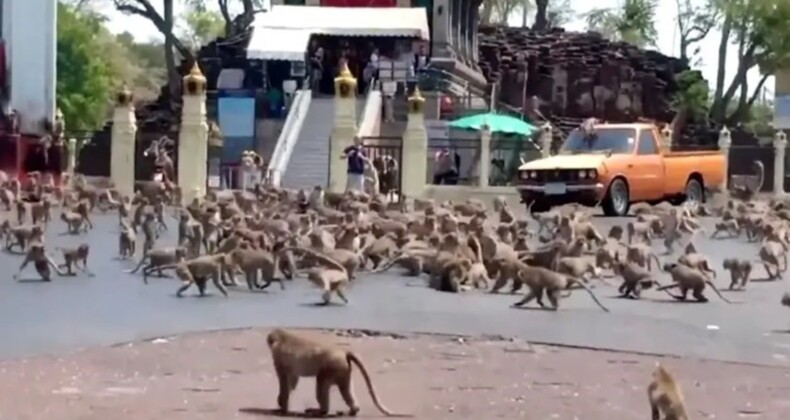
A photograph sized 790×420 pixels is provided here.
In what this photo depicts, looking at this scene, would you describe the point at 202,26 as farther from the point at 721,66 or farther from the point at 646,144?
the point at 646,144

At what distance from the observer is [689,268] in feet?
50.8

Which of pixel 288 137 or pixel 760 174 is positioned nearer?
pixel 288 137

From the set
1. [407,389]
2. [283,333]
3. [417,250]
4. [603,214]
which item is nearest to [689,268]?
[417,250]

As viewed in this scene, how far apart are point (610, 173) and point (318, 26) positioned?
1679 cm

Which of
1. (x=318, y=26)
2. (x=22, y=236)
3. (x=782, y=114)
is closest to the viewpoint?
(x=22, y=236)

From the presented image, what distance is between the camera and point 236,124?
132 ft

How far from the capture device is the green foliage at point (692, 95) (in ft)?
198

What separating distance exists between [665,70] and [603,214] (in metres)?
34.5

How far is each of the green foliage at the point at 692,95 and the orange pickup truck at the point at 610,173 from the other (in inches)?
1142

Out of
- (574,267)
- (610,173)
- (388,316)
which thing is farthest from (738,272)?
(610,173)

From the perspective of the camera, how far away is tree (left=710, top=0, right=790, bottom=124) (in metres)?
62.3

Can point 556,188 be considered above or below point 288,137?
below

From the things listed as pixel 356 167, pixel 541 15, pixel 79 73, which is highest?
pixel 541 15

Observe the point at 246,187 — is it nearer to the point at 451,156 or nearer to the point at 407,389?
the point at 451,156
